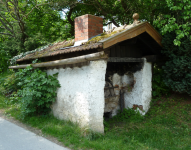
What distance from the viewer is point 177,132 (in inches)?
174

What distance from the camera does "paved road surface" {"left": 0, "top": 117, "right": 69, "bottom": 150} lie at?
141 inches

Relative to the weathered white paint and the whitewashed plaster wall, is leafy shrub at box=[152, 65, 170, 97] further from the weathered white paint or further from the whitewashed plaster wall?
the whitewashed plaster wall

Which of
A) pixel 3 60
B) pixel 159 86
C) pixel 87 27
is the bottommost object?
pixel 159 86

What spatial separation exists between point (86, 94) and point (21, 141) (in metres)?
1.95

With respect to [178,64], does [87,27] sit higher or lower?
higher

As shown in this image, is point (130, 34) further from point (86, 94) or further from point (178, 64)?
point (86, 94)

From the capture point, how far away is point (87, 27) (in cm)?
549

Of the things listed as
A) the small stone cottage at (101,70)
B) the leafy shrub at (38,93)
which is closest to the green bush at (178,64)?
the small stone cottage at (101,70)

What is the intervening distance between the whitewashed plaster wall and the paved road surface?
3.23 feet

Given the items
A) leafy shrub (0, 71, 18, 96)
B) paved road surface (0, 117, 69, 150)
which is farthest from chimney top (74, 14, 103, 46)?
leafy shrub (0, 71, 18, 96)

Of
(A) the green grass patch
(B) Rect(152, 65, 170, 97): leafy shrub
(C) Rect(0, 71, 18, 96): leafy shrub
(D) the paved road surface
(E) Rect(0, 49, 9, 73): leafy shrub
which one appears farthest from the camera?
(E) Rect(0, 49, 9, 73): leafy shrub

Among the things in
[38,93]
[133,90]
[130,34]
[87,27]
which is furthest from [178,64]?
[38,93]

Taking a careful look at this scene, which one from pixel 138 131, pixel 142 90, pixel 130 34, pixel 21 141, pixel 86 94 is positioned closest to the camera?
pixel 21 141

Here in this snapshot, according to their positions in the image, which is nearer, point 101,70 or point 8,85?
point 101,70
